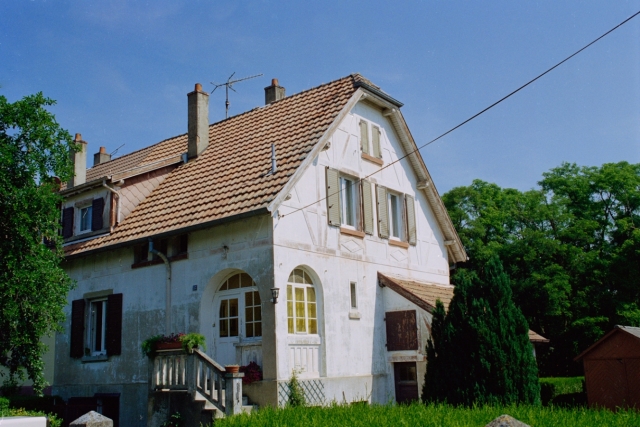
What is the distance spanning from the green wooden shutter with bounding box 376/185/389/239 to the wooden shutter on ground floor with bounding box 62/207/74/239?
9.02 metres

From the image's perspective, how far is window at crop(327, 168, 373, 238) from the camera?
17.3m

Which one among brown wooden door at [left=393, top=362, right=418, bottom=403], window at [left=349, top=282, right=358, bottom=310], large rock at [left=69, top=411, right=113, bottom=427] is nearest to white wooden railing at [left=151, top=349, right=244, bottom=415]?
large rock at [left=69, top=411, right=113, bottom=427]

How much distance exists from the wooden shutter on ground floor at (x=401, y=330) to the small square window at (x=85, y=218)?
895cm

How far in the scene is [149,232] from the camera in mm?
17047

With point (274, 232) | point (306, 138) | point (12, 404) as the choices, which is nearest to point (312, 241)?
point (274, 232)

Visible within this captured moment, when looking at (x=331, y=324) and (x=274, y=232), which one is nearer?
(x=274, y=232)

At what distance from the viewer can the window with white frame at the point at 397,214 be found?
2017 centimetres

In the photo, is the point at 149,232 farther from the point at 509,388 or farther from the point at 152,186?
the point at 509,388

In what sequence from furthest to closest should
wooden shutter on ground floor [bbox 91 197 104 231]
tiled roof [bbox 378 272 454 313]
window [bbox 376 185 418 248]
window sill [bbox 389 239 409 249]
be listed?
window [bbox 376 185 418 248], window sill [bbox 389 239 409 249], wooden shutter on ground floor [bbox 91 197 104 231], tiled roof [bbox 378 272 454 313]

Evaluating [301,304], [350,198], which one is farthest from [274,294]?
[350,198]

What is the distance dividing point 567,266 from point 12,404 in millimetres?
25662

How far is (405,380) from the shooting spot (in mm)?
18094

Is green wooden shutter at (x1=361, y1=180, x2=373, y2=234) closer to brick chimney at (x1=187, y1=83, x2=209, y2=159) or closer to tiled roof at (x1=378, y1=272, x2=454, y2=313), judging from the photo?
tiled roof at (x1=378, y1=272, x2=454, y2=313)

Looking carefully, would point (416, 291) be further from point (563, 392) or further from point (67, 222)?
point (67, 222)
